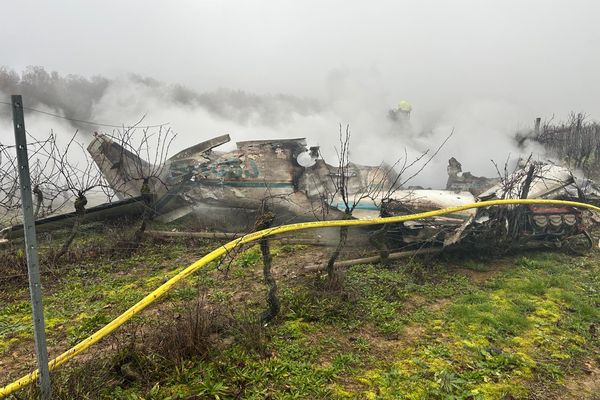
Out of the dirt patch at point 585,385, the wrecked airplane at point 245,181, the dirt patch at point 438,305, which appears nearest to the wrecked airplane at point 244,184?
the wrecked airplane at point 245,181

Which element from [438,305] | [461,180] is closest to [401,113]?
[461,180]

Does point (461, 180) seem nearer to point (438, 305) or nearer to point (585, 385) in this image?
point (438, 305)

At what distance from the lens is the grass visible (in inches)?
131

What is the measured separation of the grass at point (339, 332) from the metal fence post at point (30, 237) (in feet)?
0.95

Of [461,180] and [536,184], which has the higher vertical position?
[461,180]

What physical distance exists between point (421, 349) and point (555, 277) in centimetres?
360

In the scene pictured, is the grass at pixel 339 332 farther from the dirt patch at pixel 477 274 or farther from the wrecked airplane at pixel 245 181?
the wrecked airplane at pixel 245 181

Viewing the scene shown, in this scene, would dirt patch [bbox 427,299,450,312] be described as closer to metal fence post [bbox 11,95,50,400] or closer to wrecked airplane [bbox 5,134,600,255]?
wrecked airplane [bbox 5,134,600,255]

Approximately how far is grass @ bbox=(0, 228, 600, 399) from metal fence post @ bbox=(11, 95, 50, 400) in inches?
11.4

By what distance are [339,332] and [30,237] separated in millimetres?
3077

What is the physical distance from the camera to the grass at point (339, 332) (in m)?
3.33

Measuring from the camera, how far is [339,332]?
4363 mm

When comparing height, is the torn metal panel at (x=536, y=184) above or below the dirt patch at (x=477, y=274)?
above

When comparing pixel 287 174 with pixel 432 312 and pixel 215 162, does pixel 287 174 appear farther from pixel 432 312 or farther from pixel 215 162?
pixel 432 312
